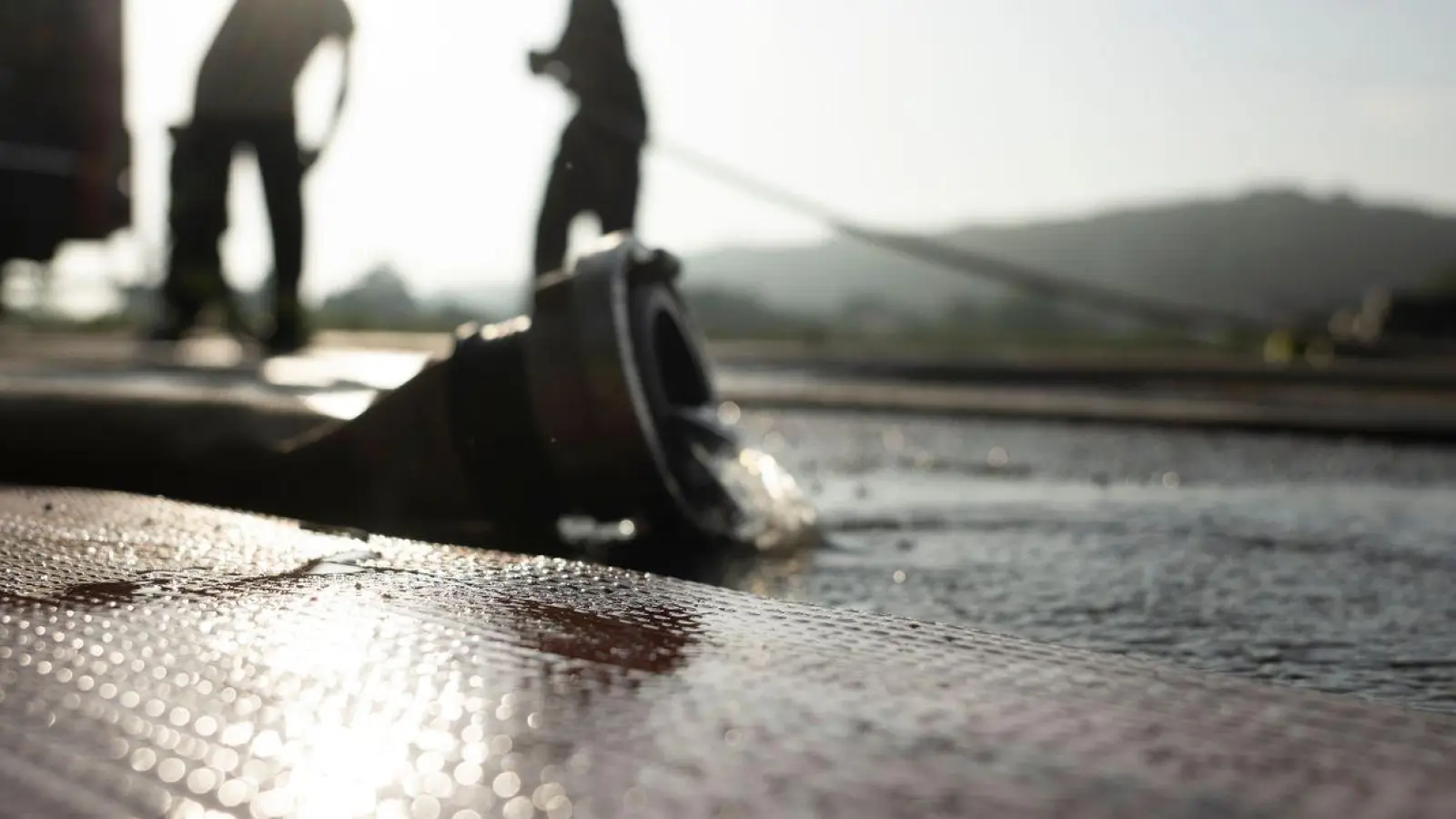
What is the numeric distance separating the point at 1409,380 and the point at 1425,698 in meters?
8.66

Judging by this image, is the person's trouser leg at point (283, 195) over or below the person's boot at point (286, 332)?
over

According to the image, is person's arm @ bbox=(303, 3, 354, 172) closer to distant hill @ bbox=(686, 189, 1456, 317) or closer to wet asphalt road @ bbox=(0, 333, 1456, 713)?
wet asphalt road @ bbox=(0, 333, 1456, 713)

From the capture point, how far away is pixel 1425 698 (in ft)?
6.48

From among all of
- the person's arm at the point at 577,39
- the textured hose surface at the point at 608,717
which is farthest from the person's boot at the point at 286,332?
the textured hose surface at the point at 608,717

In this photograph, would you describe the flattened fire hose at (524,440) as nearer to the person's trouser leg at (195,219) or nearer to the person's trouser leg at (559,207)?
the person's trouser leg at (559,207)

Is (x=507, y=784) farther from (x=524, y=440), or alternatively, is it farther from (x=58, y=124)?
(x=58, y=124)

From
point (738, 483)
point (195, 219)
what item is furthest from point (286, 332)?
point (738, 483)

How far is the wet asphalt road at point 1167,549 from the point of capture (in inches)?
91.0

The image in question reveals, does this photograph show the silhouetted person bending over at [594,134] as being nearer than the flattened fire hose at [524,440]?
No

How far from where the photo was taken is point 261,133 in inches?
297

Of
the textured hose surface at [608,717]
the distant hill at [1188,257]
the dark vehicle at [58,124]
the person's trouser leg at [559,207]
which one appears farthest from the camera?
the distant hill at [1188,257]

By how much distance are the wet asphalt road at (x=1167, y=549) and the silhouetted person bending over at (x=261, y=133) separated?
293 centimetres

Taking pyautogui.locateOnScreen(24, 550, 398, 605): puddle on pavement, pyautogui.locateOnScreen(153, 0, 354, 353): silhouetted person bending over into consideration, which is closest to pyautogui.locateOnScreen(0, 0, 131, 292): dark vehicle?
pyautogui.locateOnScreen(153, 0, 354, 353): silhouetted person bending over

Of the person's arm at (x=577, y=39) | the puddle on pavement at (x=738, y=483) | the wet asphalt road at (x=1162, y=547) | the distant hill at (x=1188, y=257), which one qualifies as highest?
the distant hill at (x=1188, y=257)
